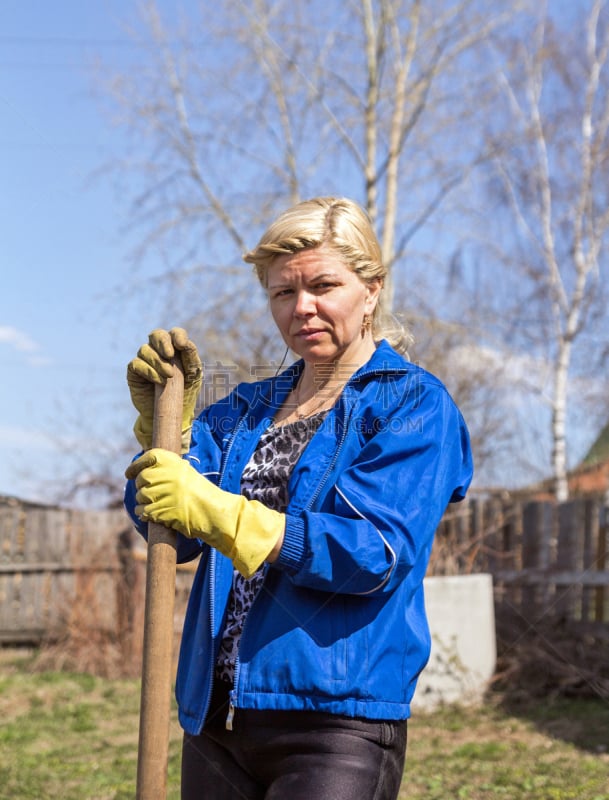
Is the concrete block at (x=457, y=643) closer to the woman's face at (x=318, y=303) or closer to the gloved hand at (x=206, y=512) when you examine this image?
the woman's face at (x=318, y=303)

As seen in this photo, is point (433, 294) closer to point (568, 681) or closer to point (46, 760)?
→ point (568, 681)

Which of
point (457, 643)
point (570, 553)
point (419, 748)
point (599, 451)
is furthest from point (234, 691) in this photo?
point (599, 451)

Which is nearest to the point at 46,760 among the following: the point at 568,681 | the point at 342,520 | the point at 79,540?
the point at 79,540

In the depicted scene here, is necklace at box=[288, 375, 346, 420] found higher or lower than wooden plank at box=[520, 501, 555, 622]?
higher

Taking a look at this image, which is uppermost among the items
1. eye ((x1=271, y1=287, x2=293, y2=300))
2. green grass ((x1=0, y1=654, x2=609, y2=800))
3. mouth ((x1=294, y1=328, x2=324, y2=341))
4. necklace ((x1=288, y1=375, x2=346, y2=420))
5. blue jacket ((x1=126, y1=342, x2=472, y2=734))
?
eye ((x1=271, y1=287, x2=293, y2=300))

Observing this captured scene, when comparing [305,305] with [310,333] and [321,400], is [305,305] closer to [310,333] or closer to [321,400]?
[310,333]

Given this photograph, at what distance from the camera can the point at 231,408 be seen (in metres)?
2.07

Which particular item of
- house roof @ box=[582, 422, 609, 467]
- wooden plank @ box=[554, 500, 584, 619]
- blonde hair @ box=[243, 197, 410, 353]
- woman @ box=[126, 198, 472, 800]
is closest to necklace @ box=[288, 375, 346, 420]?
woman @ box=[126, 198, 472, 800]

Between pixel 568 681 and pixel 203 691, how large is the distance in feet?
17.3

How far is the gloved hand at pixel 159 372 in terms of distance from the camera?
1.93 meters

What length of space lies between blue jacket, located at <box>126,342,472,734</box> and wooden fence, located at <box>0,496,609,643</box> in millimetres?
5163

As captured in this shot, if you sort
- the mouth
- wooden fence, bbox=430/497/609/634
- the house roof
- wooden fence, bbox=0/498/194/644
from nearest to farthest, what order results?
the mouth < wooden fence, bbox=430/497/609/634 < wooden fence, bbox=0/498/194/644 < the house roof

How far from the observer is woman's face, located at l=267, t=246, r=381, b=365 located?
1.87 meters

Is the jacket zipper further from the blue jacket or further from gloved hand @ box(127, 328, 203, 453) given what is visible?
gloved hand @ box(127, 328, 203, 453)
